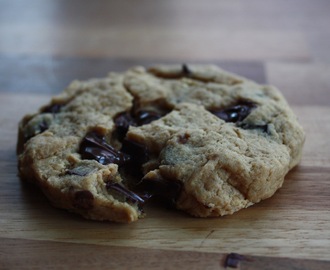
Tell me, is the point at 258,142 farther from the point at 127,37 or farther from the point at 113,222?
the point at 127,37

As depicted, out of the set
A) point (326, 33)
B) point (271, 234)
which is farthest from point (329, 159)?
point (326, 33)

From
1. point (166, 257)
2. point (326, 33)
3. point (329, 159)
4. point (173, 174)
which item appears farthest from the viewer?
point (326, 33)

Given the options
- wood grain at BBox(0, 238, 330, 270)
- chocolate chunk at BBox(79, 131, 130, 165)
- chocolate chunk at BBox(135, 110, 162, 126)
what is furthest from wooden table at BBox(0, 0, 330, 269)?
chocolate chunk at BBox(135, 110, 162, 126)

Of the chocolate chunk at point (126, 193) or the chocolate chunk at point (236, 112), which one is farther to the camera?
the chocolate chunk at point (236, 112)

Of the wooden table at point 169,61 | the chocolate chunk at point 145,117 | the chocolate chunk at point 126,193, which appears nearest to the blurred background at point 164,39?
the wooden table at point 169,61

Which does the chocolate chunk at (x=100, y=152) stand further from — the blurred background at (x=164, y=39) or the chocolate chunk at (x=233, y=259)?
the blurred background at (x=164, y=39)

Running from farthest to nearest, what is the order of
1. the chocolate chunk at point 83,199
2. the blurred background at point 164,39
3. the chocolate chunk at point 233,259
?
1. the blurred background at point 164,39
2. the chocolate chunk at point 83,199
3. the chocolate chunk at point 233,259
